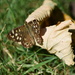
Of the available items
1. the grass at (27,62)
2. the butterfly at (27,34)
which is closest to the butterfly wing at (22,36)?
the butterfly at (27,34)

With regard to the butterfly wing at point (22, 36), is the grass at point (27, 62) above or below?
below

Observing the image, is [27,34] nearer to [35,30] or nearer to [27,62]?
[35,30]

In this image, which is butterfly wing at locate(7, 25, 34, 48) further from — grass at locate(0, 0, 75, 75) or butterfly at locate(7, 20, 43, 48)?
grass at locate(0, 0, 75, 75)

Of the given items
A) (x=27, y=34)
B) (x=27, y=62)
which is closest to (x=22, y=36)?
(x=27, y=34)

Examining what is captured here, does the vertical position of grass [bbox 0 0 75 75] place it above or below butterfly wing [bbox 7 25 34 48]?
below

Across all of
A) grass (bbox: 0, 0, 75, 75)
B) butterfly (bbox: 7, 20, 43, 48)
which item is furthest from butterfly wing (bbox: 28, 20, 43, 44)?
grass (bbox: 0, 0, 75, 75)

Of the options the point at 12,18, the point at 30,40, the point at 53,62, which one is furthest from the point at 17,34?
the point at 12,18

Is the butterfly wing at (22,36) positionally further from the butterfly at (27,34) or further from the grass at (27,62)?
the grass at (27,62)
